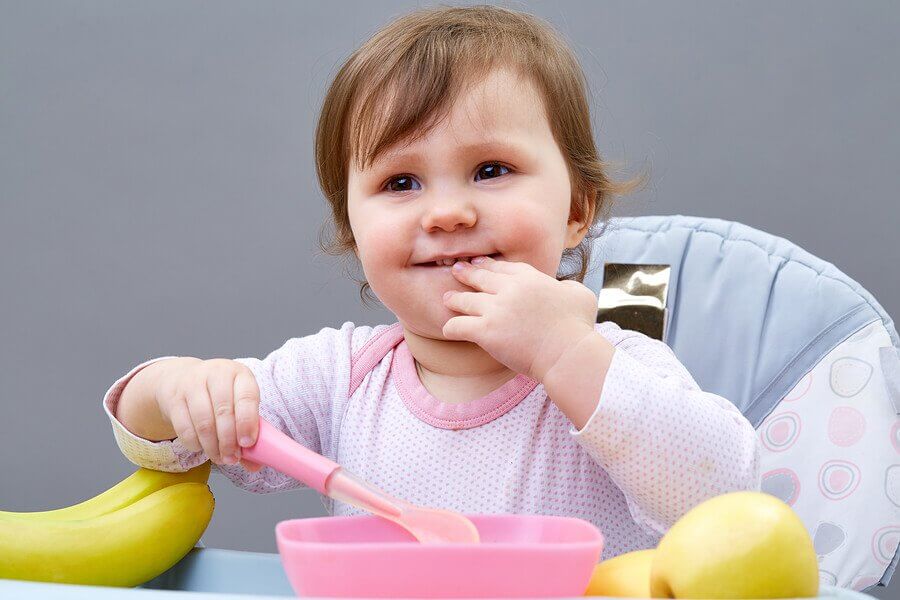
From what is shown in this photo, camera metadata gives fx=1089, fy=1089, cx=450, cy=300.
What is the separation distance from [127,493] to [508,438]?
31 centimetres

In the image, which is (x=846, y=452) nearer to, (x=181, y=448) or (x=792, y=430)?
(x=792, y=430)

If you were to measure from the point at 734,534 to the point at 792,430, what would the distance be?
0.51 m

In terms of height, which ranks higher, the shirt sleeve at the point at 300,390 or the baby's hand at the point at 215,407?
the baby's hand at the point at 215,407

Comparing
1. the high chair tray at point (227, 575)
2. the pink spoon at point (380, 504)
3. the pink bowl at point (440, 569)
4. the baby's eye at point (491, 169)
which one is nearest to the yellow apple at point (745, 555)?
the pink bowl at point (440, 569)

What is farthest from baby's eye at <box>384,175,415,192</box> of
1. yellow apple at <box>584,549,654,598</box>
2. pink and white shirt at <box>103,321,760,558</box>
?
yellow apple at <box>584,549,654,598</box>

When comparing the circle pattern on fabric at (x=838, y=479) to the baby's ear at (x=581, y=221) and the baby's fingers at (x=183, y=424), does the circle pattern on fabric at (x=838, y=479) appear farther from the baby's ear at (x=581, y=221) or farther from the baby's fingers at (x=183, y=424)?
the baby's fingers at (x=183, y=424)

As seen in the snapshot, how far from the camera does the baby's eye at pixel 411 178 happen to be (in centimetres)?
88

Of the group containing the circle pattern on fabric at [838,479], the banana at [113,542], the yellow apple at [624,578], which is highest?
the yellow apple at [624,578]

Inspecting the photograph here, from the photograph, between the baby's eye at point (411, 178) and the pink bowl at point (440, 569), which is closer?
the pink bowl at point (440, 569)

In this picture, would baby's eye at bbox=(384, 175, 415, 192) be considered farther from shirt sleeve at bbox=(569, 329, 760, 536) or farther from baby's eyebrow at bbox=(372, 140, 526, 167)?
shirt sleeve at bbox=(569, 329, 760, 536)

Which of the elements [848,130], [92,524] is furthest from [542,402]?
[848,130]

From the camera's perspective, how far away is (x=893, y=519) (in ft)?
3.10

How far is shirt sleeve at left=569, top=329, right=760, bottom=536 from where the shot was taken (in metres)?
0.72

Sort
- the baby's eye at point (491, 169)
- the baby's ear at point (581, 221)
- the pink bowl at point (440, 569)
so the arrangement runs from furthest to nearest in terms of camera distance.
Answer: the baby's ear at point (581, 221)
the baby's eye at point (491, 169)
the pink bowl at point (440, 569)
